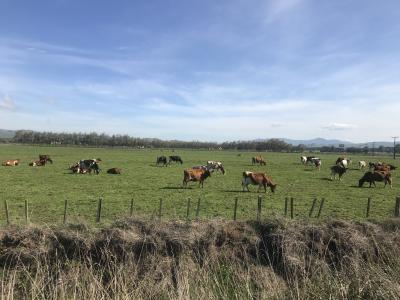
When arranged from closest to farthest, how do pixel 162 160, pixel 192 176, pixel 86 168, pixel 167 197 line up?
pixel 167 197, pixel 192 176, pixel 86 168, pixel 162 160

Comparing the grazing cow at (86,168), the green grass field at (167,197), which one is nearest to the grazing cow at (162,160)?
the grazing cow at (86,168)

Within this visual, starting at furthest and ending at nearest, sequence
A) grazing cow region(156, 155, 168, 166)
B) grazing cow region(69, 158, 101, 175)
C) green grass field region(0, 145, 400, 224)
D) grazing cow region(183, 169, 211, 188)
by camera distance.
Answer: grazing cow region(156, 155, 168, 166)
grazing cow region(69, 158, 101, 175)
grazing cow region(183, 169, 211, 188)
green grass field region(0, 145, 400, 224)

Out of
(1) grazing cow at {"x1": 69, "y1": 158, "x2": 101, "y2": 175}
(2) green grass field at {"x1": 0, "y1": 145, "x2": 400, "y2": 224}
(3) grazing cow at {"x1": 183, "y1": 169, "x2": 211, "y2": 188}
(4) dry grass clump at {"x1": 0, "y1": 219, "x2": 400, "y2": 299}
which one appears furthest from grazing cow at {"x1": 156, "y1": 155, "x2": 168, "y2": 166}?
(4) dry grass clump at {"x1": 0, "y1": 219, "x2": 400, "y2": 299}

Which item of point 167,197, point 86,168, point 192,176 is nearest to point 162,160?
point 86,168

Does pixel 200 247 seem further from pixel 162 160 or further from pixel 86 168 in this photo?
pixel 162 160

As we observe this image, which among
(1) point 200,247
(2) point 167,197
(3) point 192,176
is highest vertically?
(3) point 192,176

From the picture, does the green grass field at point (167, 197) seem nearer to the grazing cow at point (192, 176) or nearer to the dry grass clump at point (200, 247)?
the grazing cow at point (192, 176)

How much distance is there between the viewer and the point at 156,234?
40.4 feet

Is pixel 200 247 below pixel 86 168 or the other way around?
the other way around

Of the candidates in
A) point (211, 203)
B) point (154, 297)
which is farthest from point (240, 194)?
point (154, 297)

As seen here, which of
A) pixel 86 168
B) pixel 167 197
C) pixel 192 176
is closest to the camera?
pixel 167 197

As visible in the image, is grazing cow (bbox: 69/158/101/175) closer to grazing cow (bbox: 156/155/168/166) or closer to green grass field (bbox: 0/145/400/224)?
green grass field (bbox: 0/145/400/224)

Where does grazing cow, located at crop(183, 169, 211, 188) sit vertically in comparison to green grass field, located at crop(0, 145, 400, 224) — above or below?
above

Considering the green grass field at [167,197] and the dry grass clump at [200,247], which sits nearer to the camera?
the dry grass clump at [200,247]
